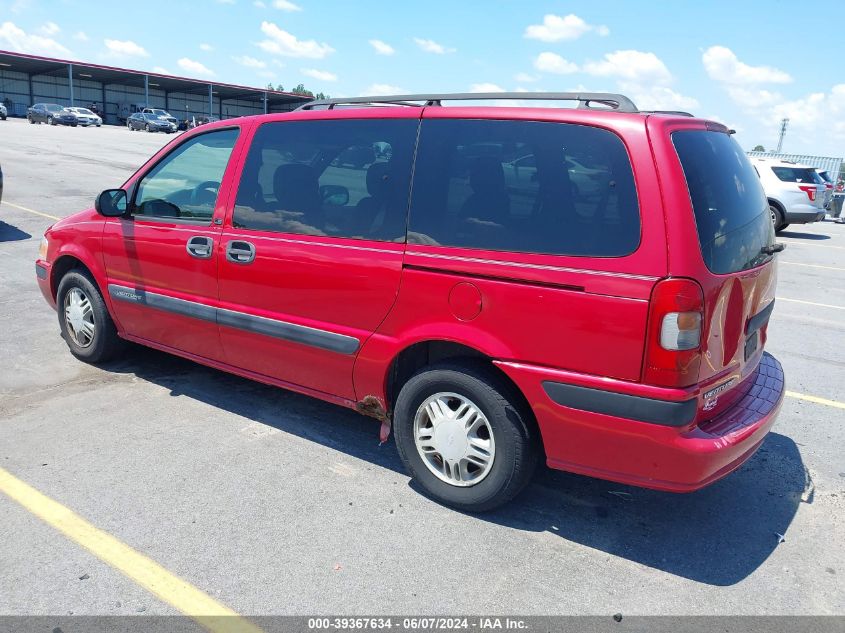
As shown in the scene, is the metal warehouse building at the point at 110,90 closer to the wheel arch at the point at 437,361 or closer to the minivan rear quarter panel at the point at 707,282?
the wheel arch at the point at 437,361

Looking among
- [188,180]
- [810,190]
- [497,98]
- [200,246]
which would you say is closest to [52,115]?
[810,190]

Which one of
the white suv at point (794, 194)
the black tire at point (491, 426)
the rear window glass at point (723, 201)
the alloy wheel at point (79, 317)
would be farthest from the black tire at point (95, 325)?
the white suv at point (794, 194)

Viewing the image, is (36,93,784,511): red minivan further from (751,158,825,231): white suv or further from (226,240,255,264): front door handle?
→ (751,158,825,231): white suv

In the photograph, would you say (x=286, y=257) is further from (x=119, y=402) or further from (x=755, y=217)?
(x=755, y=217)

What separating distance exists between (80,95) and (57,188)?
59351mm

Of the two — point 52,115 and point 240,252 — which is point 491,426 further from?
point 52,115

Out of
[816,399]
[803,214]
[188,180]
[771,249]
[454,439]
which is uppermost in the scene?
[188,180]

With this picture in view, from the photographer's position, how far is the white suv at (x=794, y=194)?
15984 mm

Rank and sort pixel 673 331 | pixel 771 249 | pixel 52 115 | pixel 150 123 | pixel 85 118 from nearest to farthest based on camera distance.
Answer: pixel 673 331, pixel 771 249, pixel 52 115, pixel 85 118, pixel 150 123

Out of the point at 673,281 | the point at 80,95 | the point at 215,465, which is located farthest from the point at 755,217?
the point at 80,95

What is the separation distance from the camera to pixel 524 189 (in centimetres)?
309

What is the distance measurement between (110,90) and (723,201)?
2979 inches

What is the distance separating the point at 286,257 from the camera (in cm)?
378

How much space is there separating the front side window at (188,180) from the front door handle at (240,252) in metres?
0.30
